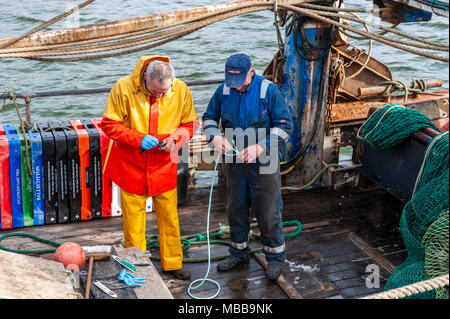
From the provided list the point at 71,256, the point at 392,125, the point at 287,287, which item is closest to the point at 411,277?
the point at 287,287

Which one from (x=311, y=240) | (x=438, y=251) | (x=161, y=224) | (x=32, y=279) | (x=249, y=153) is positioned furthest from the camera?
(x=311, y=240)

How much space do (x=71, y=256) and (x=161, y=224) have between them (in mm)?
1014

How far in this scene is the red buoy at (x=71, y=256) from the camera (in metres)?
4.61

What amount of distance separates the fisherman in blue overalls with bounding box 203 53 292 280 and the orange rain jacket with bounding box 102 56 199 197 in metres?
0.26

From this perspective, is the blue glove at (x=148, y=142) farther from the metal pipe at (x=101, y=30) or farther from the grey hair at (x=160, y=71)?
the metal pipe at (x=101, y=30)

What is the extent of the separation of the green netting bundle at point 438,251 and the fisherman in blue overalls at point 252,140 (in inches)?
52.9

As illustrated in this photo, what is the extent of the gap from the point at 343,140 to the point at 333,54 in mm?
1095

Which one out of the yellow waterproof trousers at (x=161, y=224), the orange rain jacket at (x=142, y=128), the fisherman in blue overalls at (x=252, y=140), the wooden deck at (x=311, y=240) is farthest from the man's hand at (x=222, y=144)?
the wooden deck at (x=311, y=240)

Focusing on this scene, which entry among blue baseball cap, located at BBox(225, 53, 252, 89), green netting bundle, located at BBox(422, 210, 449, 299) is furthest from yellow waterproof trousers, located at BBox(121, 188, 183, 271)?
green netting bundle, located at BBox(422, 210, 449, 299)

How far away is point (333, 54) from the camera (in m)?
7.20

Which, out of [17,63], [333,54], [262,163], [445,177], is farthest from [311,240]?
[17,63]

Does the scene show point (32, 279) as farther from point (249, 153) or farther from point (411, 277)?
point (411, 277)

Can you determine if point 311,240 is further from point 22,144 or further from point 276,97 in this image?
point 22,144

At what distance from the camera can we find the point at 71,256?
182 inches
